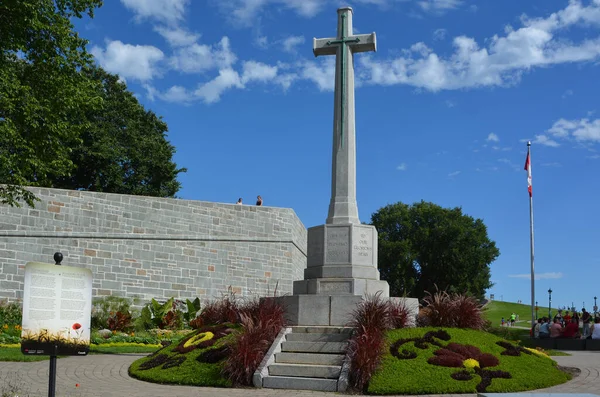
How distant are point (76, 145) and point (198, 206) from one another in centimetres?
1092

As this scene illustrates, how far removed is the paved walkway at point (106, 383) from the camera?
891 cm

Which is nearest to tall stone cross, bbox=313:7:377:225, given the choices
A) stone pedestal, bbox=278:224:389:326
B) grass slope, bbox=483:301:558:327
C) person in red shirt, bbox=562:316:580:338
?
stone pedestal, bbox=278:224:389:326

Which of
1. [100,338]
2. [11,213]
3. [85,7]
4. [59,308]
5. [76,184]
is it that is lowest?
[100,338]

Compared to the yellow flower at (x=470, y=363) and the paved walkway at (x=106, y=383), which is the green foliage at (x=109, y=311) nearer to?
the paved walkway at (x=106, y=383)

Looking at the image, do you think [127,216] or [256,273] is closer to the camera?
[127,216]

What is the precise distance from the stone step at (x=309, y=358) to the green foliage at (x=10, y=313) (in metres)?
11.8

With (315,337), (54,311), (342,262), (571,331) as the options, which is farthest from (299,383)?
(571,331)

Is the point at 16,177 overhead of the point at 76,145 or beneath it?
beneath

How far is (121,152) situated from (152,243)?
36.3 feet

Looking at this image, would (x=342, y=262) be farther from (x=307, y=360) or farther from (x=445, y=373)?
(x=445, y=373)

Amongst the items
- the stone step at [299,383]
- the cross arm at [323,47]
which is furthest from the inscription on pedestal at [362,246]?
the cross arm at [323,47]

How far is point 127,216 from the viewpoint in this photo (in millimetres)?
22391

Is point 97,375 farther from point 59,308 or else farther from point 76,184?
point 76,184

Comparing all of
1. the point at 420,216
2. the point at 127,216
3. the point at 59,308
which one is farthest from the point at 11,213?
the point at 420,216
